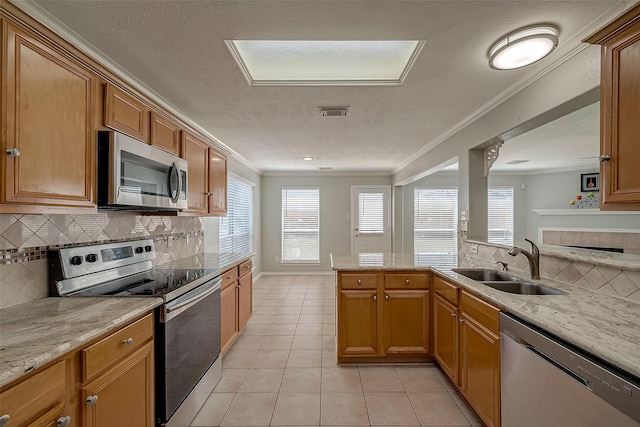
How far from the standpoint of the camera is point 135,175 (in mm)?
1712

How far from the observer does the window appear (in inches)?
176

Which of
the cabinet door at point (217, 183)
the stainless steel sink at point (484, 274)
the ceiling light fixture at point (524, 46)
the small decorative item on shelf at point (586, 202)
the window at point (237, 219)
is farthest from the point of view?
the small decorative item on shelf at point (586, 202)

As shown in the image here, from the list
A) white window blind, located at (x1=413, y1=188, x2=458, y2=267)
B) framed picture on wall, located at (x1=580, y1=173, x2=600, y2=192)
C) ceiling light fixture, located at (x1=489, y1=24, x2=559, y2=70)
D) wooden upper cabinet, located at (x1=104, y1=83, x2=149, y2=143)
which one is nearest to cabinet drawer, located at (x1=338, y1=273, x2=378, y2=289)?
ceiling light fixture, located at (x1=489, y1=24, x2=559, y2=70)

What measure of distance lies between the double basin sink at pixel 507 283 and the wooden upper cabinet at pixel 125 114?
101 inches

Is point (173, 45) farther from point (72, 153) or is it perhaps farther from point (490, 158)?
point (490, 158)

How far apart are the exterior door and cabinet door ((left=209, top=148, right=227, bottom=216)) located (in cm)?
374

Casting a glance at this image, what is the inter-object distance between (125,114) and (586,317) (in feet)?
8.80

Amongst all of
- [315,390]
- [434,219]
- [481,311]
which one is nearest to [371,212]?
[434,219]

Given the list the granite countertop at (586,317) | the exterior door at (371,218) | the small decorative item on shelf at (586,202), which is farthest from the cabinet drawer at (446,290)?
the small decorative item on shelf at (586,202)

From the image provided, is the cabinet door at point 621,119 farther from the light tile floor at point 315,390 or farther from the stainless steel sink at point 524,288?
the light tile floor at point 315,390

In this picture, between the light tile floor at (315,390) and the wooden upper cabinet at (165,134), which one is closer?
the light tile floor at (315,390)

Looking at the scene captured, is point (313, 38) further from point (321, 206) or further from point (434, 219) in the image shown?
point (434, 219)

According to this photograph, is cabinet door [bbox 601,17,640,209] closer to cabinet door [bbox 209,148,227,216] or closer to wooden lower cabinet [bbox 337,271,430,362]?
wooden lower cabinet [bbox 337,271,430,362]

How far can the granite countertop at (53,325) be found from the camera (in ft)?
2.90
